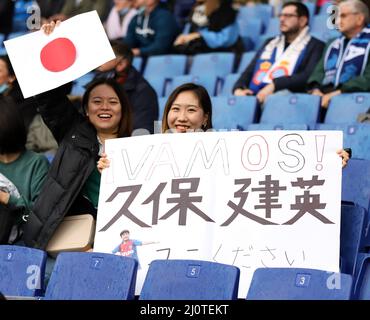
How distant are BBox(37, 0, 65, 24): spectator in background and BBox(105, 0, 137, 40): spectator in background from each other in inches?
32.8

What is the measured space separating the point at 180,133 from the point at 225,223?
2.00 ft

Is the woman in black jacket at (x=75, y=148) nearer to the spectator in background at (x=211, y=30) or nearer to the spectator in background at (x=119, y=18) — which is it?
the spectator in background at (x=211, y=30)

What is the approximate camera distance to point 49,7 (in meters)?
12.9

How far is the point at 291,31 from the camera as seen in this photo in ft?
30.7

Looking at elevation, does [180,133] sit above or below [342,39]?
below

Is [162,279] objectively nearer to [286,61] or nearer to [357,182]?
[357,182]

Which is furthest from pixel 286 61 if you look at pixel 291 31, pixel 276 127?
pixel 276 127

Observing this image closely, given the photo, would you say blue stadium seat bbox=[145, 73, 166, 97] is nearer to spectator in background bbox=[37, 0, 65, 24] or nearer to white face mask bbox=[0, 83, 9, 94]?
white face mask bbox=[0, 83, 9, 94]

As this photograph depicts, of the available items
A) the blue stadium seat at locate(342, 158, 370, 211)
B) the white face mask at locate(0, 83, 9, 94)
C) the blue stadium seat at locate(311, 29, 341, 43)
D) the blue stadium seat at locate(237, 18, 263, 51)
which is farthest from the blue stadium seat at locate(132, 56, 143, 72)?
the blue stadium seat at locate(342, 158, 370, 211)

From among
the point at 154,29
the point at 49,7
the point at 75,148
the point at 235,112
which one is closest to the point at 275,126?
the point at 235,112

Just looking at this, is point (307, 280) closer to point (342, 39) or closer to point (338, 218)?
point (338, 218)

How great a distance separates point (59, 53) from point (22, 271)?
4.59 feet

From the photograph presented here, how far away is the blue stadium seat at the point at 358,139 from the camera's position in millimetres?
7391

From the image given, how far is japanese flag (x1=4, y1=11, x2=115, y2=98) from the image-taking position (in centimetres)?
666
